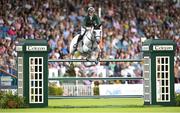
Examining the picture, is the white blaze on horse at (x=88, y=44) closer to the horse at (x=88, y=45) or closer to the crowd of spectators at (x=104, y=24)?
the horse at (x=88, y=45)

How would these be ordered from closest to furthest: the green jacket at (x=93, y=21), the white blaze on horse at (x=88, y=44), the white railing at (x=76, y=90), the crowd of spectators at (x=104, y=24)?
the green jacket at (x=93, y=21) → the white blaze on horse at (x=88, y=44) → the white railing at (x=76, y=90) → the crowd of spectators at (x=104, y=24)

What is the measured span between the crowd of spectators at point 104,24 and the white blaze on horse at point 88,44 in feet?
19.9

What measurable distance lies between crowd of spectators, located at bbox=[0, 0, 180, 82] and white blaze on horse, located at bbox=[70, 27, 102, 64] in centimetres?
608

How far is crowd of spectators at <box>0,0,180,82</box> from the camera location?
33.2 m

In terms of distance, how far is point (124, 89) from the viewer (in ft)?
83.6

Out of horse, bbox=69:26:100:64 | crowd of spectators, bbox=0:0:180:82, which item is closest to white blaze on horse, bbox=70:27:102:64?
horse, bbox=69:26:100:64

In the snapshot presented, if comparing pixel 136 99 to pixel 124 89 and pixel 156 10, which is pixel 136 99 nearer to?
pixel 124 89

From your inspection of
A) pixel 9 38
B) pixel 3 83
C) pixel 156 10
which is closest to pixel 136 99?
pixel 3 83

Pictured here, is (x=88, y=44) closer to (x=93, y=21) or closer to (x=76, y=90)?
(x=76, y=90)

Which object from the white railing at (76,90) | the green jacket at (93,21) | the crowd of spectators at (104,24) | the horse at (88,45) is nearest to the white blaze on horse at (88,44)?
the horse at (88,45)

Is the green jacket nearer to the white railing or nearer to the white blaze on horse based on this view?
the white blaze on horse

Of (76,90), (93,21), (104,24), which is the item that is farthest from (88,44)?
(104,24)

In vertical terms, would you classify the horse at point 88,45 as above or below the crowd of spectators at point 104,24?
below

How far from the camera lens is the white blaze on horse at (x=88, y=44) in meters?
24.4
